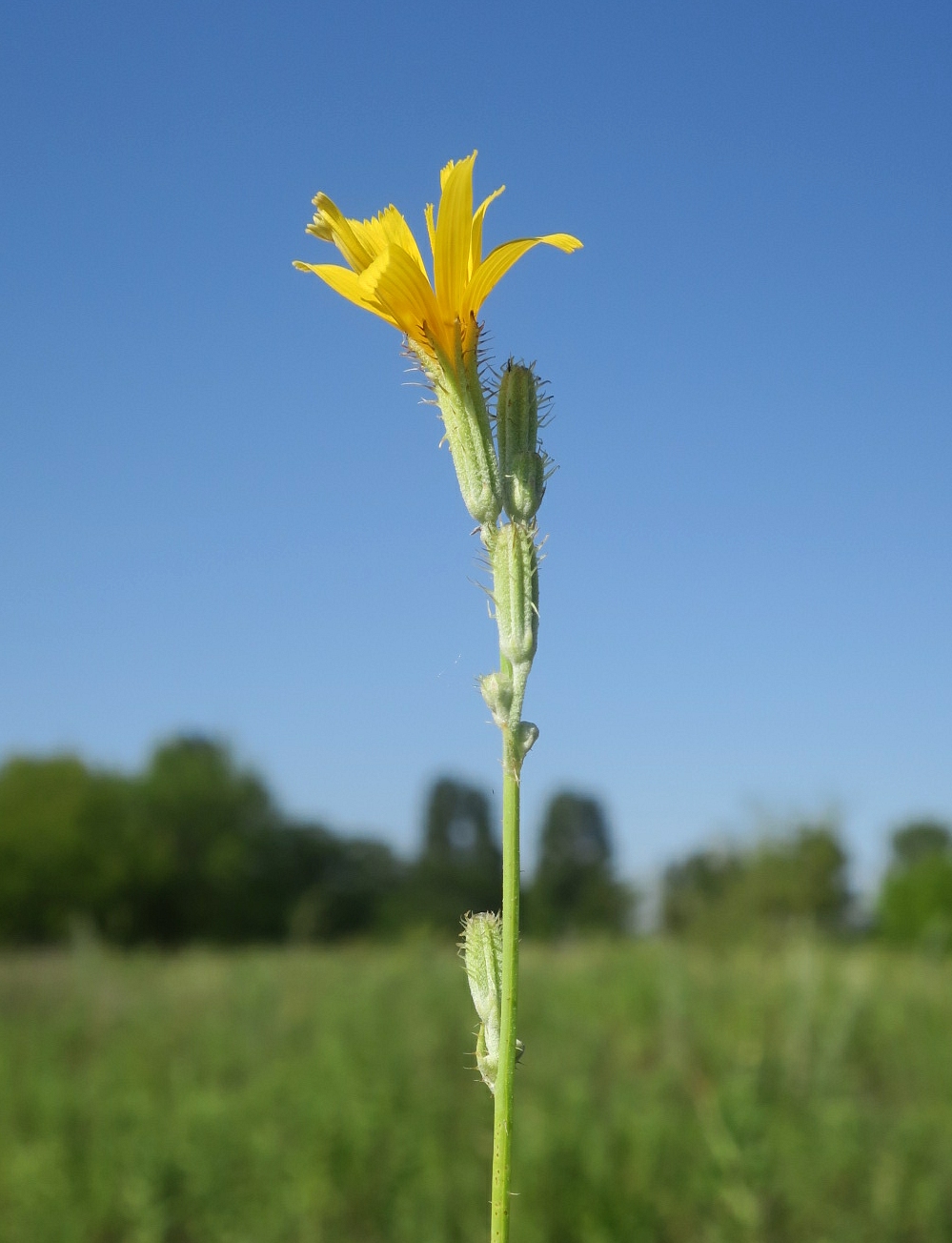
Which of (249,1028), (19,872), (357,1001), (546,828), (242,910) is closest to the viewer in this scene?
(249,1028)

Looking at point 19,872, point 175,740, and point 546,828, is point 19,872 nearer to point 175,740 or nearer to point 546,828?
point 175,740

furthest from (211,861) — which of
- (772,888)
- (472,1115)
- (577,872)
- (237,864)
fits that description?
(472,1115)

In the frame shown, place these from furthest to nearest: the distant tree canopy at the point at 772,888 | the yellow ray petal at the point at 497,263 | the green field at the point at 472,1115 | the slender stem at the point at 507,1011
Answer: the distant tree canopy at the point at 772,888, the green field at the point at 472,1115, the yellow ray petal at the point at 497,263, the slender stem at the point at 507,1011

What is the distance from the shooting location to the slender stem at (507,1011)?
1.62 feet

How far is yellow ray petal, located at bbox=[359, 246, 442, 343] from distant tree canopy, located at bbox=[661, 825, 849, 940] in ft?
34.1

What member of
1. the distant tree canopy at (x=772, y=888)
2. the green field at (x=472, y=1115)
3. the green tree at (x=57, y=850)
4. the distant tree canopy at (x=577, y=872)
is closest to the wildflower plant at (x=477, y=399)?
the green field at (x=472, y=1115)

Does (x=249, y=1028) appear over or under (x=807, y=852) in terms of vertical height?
under

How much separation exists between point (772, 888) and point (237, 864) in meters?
26.7

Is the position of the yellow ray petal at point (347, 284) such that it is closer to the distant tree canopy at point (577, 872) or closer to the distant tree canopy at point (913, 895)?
the distant tree canopy at point (577, 872)

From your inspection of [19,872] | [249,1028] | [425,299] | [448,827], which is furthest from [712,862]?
[448,827]

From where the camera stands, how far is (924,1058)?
670 centimetres

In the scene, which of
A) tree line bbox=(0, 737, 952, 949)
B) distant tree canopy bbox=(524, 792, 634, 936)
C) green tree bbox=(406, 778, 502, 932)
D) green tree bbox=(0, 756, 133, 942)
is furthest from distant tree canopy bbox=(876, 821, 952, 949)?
green tree bbox=(0, 756, 133, 942)

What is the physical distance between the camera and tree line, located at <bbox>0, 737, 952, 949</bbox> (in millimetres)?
28734

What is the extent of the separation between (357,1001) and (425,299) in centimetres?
788
